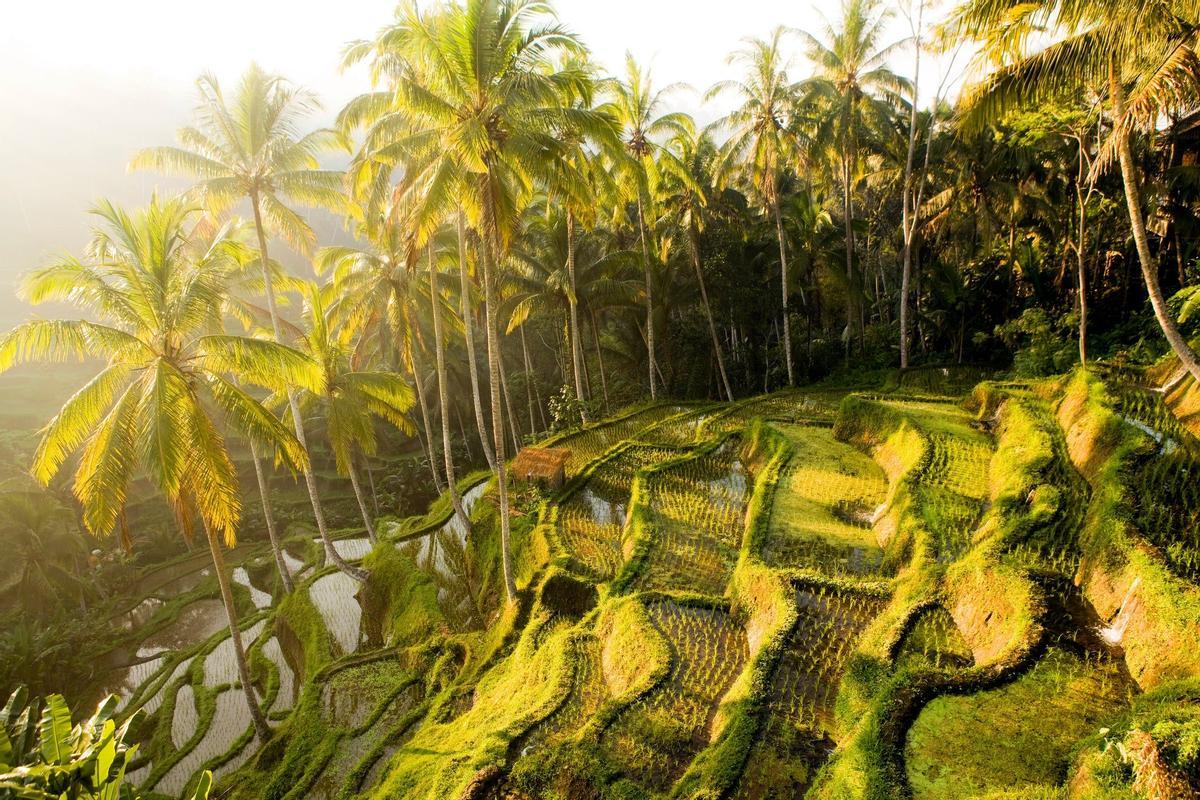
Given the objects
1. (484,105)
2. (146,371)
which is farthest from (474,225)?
(146,371)

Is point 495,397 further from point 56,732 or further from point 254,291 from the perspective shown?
point 254,291

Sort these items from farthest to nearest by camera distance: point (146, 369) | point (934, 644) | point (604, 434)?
point (604, 434) → point (146, 369) → point (934, 644)

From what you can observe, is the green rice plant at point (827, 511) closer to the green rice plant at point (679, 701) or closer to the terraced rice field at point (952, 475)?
the terraced rice field at point (952, 475)

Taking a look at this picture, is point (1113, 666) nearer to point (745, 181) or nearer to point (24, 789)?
point (24, 789)

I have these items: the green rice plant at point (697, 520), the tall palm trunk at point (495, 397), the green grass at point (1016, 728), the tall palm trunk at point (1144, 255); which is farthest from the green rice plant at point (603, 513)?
the tall palm trunk at point (1144, 255)

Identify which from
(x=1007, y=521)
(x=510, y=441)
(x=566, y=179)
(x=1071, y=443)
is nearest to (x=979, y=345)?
(x=1071, y=443)

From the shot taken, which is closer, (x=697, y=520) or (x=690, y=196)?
(x=697, y=520)

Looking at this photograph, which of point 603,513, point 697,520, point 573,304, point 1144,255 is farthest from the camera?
point 573,304
